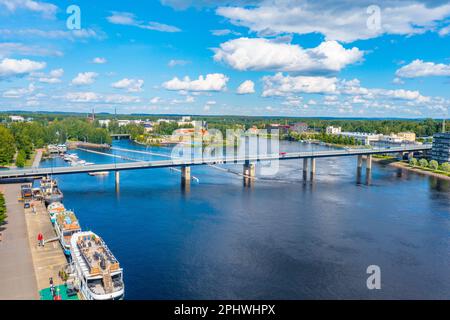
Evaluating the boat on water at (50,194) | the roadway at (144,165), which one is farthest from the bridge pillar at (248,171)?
the boat on water at (50,194)

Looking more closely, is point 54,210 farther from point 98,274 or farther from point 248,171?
point 248,171

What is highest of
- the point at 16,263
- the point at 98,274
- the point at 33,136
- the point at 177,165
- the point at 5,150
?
the point at 33,136

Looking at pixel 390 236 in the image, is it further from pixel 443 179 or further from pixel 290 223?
pixel 443 179

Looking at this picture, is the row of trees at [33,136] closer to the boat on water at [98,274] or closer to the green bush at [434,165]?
the boat on water at [98,274]

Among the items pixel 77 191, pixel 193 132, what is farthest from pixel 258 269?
pixel 193 132

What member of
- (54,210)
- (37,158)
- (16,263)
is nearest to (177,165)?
(54,210)

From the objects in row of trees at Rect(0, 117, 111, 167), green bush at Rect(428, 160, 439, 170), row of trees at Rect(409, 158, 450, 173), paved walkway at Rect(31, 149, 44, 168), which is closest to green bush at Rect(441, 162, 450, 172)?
row of trees at Rect(409, 158, 450, 173)
